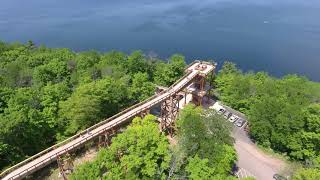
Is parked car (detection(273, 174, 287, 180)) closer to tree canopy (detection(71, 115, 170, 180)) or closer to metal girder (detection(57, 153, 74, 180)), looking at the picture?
tree canopy (detection(71, 115, 170, 180))

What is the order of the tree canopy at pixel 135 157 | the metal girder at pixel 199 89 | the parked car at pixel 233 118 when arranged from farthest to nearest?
1. the metal girder at pixel 199 89
2. the parked car at pixel 233 118
3. the tree canopy at pixel 135 157

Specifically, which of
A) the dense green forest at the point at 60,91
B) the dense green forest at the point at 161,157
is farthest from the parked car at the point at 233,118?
the dense green forest at the point at 161,157

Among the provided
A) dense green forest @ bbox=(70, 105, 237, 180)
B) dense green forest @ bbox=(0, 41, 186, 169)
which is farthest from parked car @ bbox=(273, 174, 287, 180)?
dense green forest @ bbox=(0, 41, 186, 169)

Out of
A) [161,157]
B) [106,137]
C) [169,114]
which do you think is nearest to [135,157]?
[161,157]

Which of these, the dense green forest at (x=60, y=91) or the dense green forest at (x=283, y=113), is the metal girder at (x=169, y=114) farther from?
the dense green forest at (x=283, y=113)

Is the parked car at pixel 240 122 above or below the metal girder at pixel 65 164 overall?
below

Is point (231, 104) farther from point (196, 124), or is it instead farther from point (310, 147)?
point (196, 124)

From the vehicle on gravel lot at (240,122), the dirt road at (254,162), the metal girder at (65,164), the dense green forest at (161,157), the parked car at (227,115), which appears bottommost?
the dirt road at (254,162)
